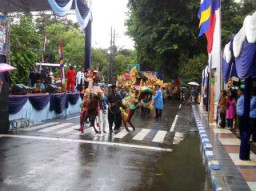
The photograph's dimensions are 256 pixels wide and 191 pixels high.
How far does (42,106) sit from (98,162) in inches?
364

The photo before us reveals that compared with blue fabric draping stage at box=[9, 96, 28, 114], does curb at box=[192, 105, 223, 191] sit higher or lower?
lower

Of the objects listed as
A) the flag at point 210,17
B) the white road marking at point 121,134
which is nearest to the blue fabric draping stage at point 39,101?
the white road marking at point 121,134

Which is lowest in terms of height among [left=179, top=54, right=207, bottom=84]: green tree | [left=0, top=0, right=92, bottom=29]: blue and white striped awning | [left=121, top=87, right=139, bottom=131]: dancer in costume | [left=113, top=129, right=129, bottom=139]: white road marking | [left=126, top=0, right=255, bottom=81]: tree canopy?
[left=113, top=129, right=129, bottom=139]: white road marking

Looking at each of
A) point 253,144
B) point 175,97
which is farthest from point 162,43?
point 253,144

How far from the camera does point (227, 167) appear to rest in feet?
28.0

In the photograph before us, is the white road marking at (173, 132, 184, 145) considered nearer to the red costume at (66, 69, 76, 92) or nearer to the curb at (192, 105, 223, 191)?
the curb at (192, 105, 223, 191)

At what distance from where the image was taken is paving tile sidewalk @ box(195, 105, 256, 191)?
278 inches

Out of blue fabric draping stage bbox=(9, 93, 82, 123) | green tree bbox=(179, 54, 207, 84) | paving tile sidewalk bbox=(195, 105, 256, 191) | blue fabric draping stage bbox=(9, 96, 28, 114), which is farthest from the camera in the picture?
green tree bbox=(179, 54, 207, 84)

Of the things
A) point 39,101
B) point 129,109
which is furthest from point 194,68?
point 39,101

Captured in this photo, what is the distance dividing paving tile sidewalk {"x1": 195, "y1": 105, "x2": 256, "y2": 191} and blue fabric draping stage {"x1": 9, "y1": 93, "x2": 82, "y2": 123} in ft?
24.5

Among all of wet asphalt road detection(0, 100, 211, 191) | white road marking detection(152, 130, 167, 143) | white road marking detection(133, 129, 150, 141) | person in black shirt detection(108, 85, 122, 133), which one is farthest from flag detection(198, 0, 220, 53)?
wet asphalt road detection(0, 100, 211, 191)

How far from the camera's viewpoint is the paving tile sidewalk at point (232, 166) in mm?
7062

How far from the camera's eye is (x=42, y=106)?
1761 cm

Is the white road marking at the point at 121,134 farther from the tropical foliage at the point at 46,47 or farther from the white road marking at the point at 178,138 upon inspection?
the tropical foliage at the point at 46,47
